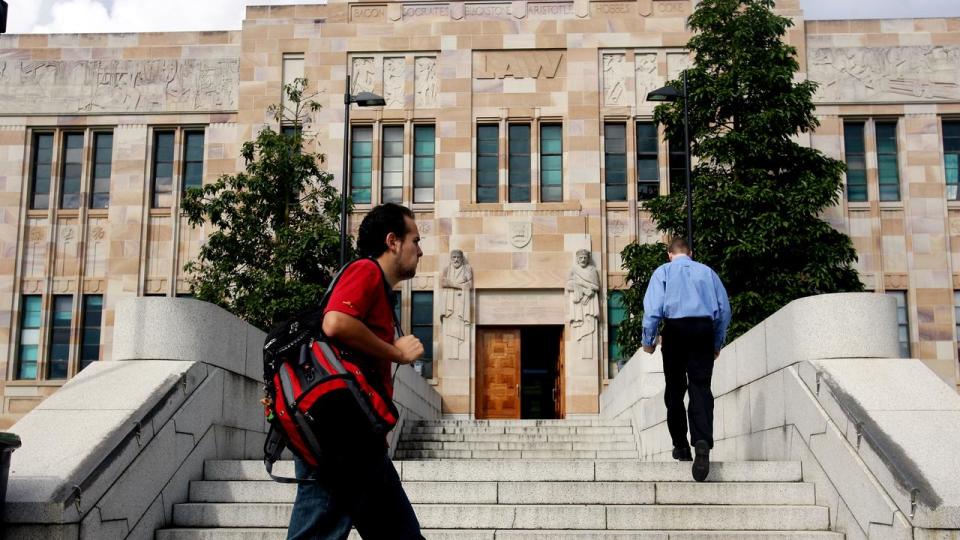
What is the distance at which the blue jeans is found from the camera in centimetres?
421

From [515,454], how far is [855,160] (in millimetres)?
15573

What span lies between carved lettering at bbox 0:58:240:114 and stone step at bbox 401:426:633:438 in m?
13.3

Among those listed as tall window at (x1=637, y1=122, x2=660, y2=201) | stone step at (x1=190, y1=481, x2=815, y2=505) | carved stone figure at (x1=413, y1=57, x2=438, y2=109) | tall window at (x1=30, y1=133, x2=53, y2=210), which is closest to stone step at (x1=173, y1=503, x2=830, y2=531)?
stone step at (x1=190, y1=481, x2=815, y2=505)

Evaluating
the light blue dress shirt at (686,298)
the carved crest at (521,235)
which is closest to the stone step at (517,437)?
the light blue dress shirt at (686,298)

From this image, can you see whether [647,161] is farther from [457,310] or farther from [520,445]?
[520,445]

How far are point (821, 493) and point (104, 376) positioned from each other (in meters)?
5.58

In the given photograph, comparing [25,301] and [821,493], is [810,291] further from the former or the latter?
[25,301]

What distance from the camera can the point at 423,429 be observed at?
17.8m

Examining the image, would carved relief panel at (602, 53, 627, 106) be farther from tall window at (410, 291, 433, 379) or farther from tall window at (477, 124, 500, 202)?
tall window at (410, 291, 433, 379)

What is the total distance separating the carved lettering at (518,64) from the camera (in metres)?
27.2

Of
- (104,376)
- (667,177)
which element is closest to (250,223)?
(667,177)

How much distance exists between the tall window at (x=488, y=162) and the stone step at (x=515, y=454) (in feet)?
38.5

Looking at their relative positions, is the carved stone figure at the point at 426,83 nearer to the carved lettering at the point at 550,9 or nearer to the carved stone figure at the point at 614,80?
the carved lettering at the point at 550,9

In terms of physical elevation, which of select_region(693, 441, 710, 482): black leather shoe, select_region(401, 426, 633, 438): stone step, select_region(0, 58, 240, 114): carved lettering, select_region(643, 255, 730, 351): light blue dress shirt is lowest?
select_region(401, 426, 633, 438): stone step
